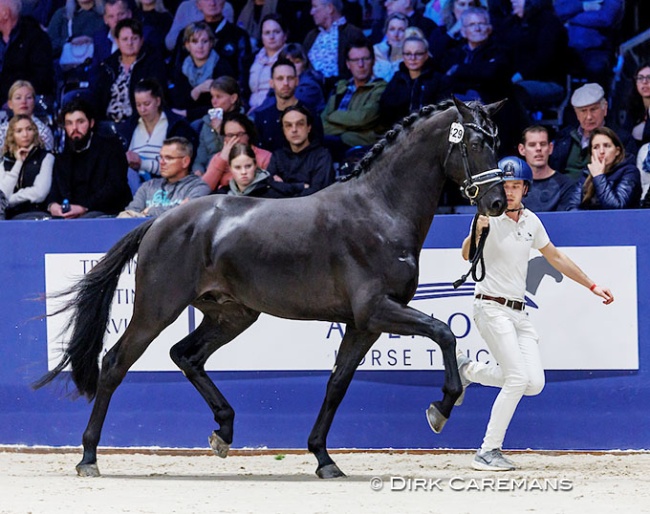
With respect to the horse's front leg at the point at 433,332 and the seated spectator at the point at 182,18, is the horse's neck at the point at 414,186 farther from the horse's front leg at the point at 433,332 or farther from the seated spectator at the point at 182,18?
the seated spectator at the point at 182,18

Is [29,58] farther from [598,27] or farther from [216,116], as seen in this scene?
[598,27]

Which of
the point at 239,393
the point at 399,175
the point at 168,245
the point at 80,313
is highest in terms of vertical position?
the point at 399,175

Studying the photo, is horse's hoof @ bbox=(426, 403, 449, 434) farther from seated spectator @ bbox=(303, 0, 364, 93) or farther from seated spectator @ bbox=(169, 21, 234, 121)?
seated spectator @ bbox=(169, 21, 234, 121)

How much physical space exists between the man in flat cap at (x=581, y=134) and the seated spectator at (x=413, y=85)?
1.12 m

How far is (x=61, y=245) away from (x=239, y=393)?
5.58 feet

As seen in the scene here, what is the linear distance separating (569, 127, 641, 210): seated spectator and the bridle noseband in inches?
66.5

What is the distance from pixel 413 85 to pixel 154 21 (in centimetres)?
305

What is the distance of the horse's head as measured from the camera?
644 centimetres

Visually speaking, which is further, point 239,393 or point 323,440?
point 239,393

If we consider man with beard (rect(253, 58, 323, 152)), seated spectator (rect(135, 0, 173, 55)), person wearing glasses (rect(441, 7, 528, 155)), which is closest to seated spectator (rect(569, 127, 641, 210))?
person wearing glasses (rect(441, 7, 528, 155))

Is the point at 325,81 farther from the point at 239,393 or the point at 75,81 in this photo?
the point at 239,393

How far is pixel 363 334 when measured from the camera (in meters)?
6.85

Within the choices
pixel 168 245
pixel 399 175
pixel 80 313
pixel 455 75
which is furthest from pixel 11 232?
pixel 455 75

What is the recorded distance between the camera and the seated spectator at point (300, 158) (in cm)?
884
